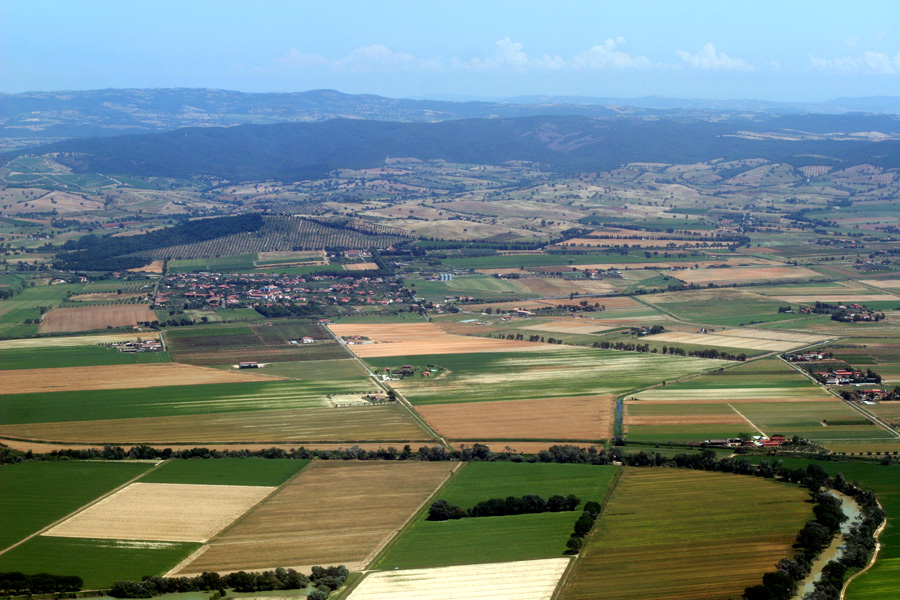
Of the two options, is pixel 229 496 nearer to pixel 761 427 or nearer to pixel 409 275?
pixel 761 427

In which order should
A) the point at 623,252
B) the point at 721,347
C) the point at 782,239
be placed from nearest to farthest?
the point at 721,347, the point at 623,252, the point at 782,239

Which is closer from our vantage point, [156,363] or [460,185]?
[156,363]

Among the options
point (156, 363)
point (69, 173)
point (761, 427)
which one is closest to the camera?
point (761, 427)

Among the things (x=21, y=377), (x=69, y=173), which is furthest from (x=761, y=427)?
(x=69, y=173)

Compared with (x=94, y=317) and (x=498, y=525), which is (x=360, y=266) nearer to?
(x=94, y=317)

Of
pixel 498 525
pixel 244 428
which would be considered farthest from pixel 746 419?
pixel 244 428

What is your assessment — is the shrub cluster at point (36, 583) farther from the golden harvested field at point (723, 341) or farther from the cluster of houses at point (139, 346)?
the golden harvested field at point (723, 341)
